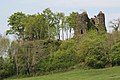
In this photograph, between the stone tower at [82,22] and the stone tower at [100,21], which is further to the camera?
the stone tower at [100,21]

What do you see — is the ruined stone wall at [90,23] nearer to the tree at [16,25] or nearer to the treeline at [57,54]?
the treeline at [57,54]

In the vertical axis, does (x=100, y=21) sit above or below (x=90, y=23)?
above

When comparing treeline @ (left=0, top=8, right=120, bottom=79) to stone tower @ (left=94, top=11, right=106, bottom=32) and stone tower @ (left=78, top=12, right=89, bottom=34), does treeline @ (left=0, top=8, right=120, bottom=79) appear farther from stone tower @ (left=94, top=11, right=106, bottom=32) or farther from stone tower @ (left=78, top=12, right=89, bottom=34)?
stone tower @ (left=94, top=11, right=106, bottom=32)

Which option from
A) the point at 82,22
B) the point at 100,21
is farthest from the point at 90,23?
the point at 82,22

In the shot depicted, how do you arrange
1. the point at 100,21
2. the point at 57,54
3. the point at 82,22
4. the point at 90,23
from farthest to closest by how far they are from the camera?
the point at 100,21 → the point at 90,23 → the point at 82,22 → the point at 57,54

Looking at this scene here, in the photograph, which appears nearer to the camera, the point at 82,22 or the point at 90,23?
the point at 82,22

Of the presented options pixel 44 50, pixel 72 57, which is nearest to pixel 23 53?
pixel 44 50

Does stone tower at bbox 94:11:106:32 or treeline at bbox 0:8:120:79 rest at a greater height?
stone tower at bbox 94:11:106:32

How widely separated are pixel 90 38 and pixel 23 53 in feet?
41.0

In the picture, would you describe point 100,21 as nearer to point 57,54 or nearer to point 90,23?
point 90,23

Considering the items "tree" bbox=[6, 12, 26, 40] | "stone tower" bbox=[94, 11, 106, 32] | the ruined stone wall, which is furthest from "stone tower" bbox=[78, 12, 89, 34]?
"tree" bbox=[6, 12, 26, 40]

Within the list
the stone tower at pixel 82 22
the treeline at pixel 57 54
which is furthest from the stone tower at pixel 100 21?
the treeline at pixel 57 54

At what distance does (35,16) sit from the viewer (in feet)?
245

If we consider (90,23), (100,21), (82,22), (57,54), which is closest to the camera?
(57,54)
